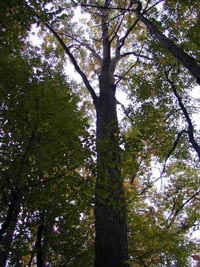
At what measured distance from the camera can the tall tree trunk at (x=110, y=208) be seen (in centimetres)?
404

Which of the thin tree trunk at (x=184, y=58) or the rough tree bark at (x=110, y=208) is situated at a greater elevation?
the thin tree trunk at (x=184, y=58)

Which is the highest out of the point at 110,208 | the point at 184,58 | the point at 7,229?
the point at 184,58

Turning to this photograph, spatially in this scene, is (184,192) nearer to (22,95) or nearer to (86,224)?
(86,224)

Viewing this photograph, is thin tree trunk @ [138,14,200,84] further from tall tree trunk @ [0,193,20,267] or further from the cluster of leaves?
tall tree trunk @ [0,193,20,267]

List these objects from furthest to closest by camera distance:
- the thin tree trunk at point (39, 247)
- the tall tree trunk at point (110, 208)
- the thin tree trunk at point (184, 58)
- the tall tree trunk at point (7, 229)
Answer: the thin tree trunk at point (39, 247)
the thin tree trunk at point (184, 58)
the tall tree trunk at point (110, 208)
the tall tree trunk at point (7, 229)

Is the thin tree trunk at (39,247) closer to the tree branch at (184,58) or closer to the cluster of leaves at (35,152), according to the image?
the cluster of leaves at (35,152)

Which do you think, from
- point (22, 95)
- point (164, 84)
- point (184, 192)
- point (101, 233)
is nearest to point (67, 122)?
point (22, 95)

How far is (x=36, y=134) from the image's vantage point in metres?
3.68

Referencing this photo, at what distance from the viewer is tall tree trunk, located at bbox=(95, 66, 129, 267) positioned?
404cm

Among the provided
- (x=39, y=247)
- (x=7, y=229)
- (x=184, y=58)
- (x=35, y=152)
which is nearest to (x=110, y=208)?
(x=39, y=247)

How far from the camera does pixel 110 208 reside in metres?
5.11

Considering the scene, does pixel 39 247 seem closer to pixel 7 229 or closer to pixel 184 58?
pixel 7 229

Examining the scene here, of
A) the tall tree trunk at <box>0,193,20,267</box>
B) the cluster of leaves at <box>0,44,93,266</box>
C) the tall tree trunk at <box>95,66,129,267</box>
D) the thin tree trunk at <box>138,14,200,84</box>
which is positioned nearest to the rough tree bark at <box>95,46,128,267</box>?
the tall tree trunk at <box>95,66,129,267</box>

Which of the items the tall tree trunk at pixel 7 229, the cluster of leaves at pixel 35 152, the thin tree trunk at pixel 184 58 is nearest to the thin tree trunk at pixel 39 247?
the cluster of leaves at pixel 35 152
